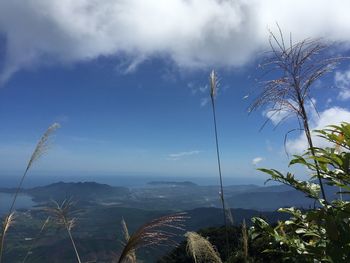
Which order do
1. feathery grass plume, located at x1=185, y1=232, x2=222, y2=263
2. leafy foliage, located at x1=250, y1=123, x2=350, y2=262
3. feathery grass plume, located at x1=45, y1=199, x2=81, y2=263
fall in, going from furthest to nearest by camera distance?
feathery grass plume, located at x1=45, y1=199, x2=81, y2=263, feathery grass plume, located at x1=185, y1=232, x2=222, y2=263, leafy foliage, located at x1=250, y1=123, x2=350, y2=262

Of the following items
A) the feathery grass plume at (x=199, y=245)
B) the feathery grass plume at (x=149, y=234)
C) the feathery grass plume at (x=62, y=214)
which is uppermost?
the feathery grass plume at (x=62, y=214)

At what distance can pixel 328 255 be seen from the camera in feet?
7.99

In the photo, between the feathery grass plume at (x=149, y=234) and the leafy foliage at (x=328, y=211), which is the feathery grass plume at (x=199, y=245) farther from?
the feathery grass plume at (x=149, y=234)

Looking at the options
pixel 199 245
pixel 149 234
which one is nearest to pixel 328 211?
pixel 149 234

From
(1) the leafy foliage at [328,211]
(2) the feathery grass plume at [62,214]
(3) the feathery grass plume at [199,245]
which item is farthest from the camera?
(2) the feathery grass plume at [62,214]

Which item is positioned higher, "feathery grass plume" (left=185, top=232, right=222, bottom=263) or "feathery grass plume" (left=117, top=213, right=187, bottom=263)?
"feathery grass plume" (left=117, top=213, right=187, bottom=263)

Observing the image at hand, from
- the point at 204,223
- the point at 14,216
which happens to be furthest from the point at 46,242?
the point at 14,216

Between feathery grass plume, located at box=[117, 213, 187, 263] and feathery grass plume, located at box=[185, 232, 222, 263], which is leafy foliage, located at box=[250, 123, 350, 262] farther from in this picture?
feathery grass plume, located at box=[185, 232, 222, 263]

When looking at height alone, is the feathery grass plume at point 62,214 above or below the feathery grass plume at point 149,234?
above

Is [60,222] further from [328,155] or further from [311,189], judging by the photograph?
[328,155]

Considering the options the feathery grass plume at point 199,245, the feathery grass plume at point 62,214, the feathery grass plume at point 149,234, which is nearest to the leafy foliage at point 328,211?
the feathery grass plume at point 149,234

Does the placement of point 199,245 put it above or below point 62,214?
below

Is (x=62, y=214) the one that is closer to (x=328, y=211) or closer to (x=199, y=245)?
(x=199, y=245)

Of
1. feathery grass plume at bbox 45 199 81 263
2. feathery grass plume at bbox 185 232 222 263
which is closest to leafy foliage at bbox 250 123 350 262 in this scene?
feathery grass plume at bbox 185 232 222 263
